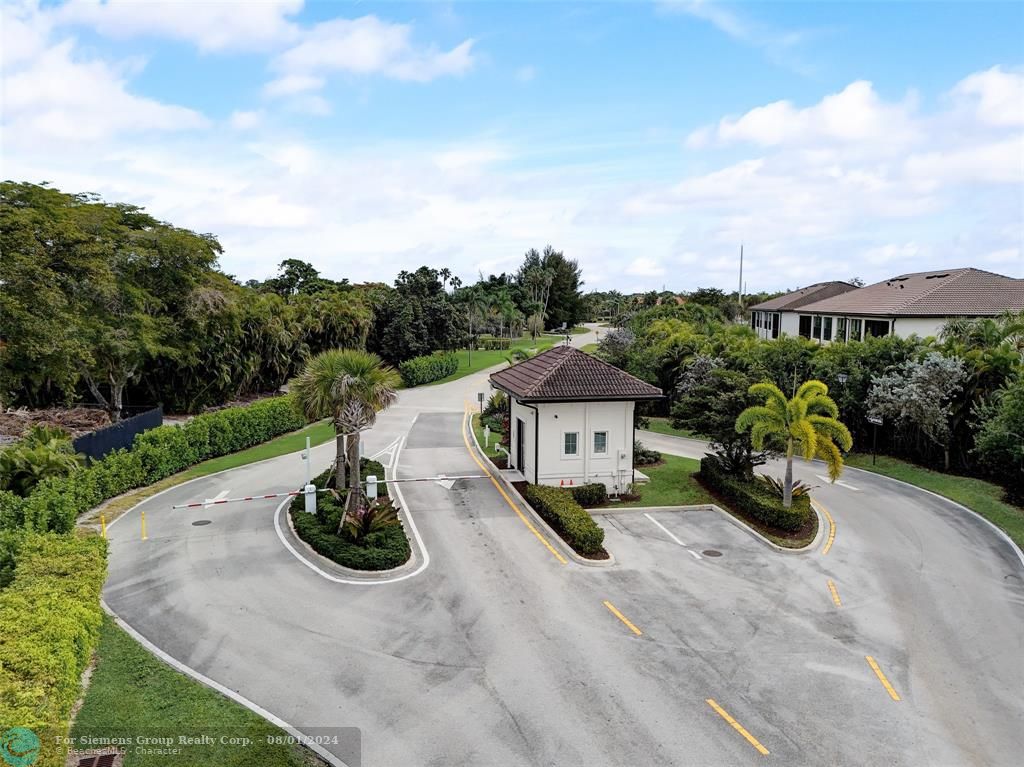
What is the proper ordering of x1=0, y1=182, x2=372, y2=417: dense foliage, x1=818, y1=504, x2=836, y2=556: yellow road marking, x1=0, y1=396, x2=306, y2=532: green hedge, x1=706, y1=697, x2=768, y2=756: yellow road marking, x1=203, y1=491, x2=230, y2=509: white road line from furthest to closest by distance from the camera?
x1=0, y1=182, x2=372, y2=417: dense foliage < x1=203, y1=491, x2=230, y2=509: white road line < x1=818, y1=504, x2=836, y2=556: yellow road marking < x1=0, y1=396, x2=306, y2=532: green hedge < x1=706, y1=697, x2=768, y2=756: yellow road marking

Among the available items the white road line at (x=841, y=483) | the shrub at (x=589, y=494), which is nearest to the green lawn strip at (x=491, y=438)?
the shrub at (x=589, y=494)

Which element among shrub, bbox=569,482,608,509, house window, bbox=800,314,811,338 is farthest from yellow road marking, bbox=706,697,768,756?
house window, bbox=800,314,811,338

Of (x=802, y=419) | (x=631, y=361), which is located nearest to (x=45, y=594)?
(x=802, y=419)

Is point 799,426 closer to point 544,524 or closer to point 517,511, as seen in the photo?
point 544,524

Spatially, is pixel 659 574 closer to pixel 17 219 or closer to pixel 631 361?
pixel 17 219

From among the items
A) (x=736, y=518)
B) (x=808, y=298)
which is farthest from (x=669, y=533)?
(x=808, y=298)

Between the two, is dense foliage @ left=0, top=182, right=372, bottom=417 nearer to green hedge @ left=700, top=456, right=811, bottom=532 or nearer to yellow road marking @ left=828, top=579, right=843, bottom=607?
green hedge @ left=700, top=456, right=811, bottom=532
